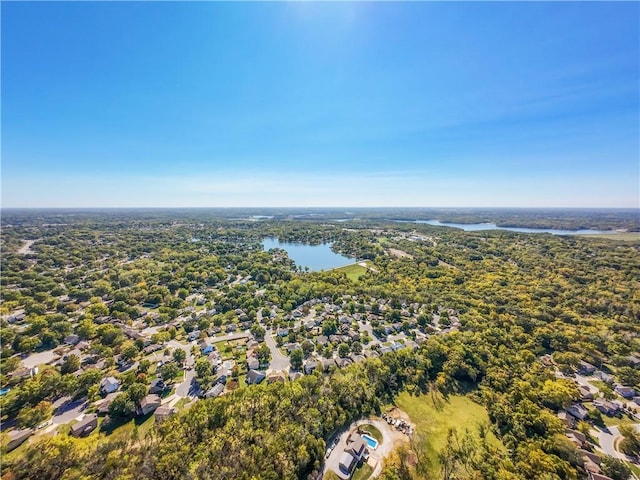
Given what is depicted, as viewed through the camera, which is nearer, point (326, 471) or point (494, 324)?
point (326, 471)

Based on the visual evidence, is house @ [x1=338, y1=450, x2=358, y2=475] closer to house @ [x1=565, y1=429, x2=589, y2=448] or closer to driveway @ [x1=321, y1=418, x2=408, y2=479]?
driveway @ [x1=321, y1=418, x2=408, y2=479]

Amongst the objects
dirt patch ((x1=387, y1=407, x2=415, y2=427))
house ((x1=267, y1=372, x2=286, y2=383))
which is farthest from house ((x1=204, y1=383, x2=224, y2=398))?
dirt patch ((x1=387, y1=407, x2=415, y2=427))

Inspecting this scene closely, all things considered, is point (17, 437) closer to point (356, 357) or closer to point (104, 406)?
point (104, 406)

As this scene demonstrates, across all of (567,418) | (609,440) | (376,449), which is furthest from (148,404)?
(609,440)

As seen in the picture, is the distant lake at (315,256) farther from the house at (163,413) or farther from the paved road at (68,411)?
the paved road at (68,411)

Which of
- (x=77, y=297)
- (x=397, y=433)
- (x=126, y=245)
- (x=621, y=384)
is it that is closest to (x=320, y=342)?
(x=397, y=433)

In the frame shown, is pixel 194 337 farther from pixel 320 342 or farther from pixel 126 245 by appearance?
pixel 126 245
